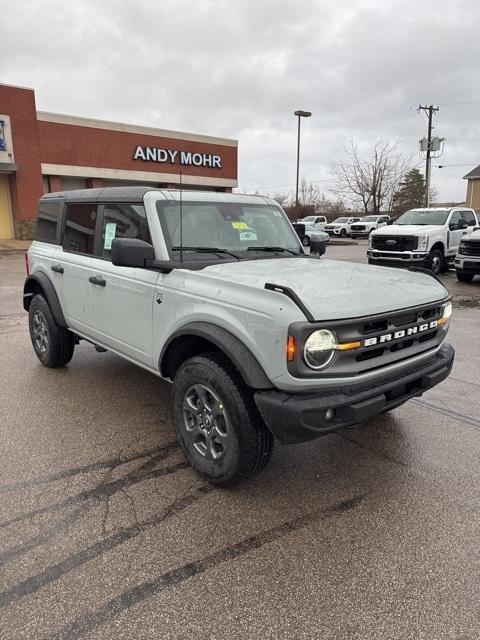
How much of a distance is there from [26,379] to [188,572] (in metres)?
3.43

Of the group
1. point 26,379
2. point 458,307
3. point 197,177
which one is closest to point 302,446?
point 26,379

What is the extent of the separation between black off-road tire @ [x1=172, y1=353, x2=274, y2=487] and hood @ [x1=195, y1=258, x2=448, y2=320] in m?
0.57

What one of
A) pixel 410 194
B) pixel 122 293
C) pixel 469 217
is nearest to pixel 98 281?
pixel 122 293

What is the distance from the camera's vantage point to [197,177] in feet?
102

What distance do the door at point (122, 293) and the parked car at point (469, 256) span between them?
34.1 feet

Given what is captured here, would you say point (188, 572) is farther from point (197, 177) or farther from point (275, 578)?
point (197, 177)

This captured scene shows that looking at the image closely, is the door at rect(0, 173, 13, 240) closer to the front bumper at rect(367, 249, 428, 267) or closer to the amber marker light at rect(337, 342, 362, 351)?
the front bumper at rect(367, 249, 428, 267)

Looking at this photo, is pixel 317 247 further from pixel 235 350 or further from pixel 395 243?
pixel 395 243

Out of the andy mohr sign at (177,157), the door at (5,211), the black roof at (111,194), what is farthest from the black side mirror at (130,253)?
the andy mohr sign at (177,157)

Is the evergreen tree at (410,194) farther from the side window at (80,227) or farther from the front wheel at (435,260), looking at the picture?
the side window at (80,227)

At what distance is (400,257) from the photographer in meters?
13.4

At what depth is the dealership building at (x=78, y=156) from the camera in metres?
23.0

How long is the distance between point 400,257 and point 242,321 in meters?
11.8

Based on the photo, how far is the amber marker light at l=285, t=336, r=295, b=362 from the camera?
2473mm
